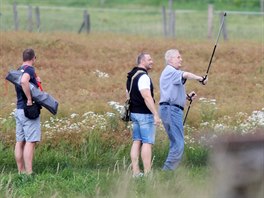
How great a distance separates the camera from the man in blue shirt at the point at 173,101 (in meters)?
12.5

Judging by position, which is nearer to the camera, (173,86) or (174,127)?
(173,86)

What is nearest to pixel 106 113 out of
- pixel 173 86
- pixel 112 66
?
pixel 173 86

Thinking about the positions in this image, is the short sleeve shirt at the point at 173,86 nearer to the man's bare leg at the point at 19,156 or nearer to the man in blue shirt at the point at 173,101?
the man in blue shirt at the point at 173,101

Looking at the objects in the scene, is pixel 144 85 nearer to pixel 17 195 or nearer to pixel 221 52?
pixel 17 195

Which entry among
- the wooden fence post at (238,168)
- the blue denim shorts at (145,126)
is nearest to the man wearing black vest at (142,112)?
the blue denim shorts at (145,126)

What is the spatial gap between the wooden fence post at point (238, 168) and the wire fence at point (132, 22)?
23834mm

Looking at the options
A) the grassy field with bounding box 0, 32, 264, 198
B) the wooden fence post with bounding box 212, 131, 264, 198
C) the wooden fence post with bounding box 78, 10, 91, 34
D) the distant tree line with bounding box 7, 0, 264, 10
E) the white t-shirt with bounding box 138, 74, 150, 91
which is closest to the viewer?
the wooden fence post with bounding box 212, 131, 264, 198

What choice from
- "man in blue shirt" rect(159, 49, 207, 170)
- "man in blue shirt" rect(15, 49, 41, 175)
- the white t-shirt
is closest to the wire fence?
"man in blue shirt" rect(15, 49, 41, 175)

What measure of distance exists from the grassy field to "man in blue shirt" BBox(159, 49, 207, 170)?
0.26 metres

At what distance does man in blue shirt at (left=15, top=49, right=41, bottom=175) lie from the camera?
12375mm

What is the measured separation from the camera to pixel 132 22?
36500mm

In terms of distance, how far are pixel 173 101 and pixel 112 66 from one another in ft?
30.5

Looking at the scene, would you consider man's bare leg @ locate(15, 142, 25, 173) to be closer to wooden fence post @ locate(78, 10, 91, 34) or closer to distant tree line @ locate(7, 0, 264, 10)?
wooden fence post @ locate(78, 10, 91, 34)

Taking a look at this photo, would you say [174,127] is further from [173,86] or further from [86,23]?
[86,23]
